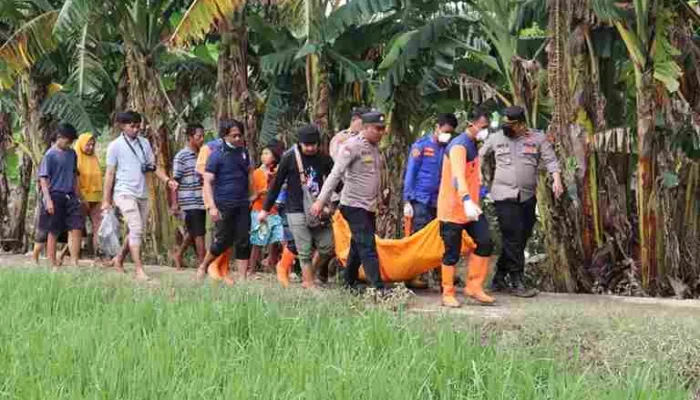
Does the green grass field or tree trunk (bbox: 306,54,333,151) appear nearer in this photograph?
the green grass field

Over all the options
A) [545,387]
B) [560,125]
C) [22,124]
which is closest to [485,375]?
[545,387]

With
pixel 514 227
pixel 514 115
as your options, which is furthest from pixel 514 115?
pixel 514 227

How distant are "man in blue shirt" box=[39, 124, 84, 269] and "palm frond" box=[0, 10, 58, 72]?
1.91 meters

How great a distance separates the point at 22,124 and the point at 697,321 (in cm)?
954

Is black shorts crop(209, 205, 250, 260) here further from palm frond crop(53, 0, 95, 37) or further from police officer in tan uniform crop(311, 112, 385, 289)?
palm frond crop(53, 0, 95, 37)

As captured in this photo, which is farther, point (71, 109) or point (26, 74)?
point (26, 74)

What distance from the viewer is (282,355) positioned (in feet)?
14.3

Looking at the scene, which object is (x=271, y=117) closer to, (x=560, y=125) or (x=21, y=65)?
(x=21, y=65)

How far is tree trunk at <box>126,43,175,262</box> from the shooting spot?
1085 cm

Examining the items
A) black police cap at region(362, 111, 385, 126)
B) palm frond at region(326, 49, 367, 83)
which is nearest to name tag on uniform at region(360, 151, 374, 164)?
black police cap at region(362, 111, 385, 126)

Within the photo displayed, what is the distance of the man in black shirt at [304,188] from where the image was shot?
7219 mm

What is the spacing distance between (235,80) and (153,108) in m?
1.43

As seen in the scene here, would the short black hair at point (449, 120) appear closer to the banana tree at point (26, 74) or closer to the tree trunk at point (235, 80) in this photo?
the tree trunk at point (235, 80)

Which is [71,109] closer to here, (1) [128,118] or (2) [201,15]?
(1) [128,118]
